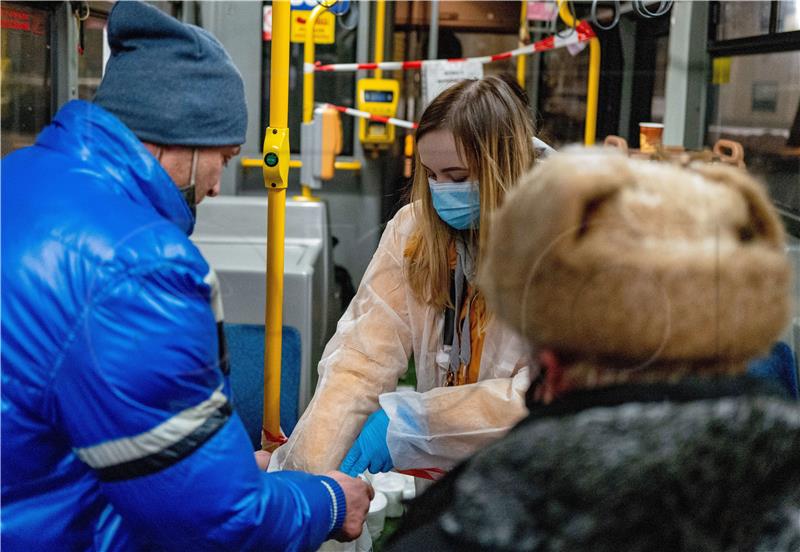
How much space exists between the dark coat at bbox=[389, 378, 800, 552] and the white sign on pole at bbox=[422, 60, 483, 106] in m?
1.48

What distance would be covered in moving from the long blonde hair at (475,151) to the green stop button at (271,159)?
26 cm

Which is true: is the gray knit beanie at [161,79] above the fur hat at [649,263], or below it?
above

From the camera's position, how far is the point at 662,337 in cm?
71

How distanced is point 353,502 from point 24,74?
57.5 inches

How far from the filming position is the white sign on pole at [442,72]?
2.15 m

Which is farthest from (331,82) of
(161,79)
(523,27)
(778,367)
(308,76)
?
(778,367)

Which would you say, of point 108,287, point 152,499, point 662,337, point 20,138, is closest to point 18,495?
point 152,499

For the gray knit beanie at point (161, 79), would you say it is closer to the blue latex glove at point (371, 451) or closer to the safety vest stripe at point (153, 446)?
the safety vest stripe at point (153, 446)

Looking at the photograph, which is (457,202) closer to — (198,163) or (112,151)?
(198,163)

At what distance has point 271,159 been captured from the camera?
1.52m

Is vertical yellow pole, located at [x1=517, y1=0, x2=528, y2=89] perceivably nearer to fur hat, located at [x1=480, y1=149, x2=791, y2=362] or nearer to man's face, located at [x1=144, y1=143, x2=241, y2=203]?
man's face, located at [x1=144, y1=143, x2=241, y2=203]

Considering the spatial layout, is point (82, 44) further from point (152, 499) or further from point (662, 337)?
point (662, 337)

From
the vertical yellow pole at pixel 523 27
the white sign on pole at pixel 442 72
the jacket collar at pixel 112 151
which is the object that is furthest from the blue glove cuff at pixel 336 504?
the vertical yellow pole at pixel 523 27

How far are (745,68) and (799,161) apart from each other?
33.3 inches
